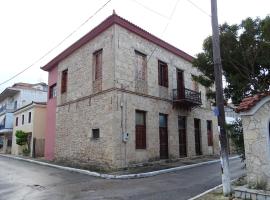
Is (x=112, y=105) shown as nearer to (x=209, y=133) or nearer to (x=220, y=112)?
(x=220, y=112)

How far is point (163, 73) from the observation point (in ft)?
62.3

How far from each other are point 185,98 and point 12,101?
27.9m

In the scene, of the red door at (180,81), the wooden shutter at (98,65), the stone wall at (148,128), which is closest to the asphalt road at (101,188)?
the stone wall at (148,128)

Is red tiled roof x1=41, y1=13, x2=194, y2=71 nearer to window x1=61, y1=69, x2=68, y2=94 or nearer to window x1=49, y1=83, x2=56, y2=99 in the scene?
window x1=61, y1=69, x2=68, y2=94

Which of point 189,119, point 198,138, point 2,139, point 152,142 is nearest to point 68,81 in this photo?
point 152,142

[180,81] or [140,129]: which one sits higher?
[180,81]

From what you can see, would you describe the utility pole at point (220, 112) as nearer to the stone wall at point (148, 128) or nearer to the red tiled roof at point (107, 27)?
the stone wall at point (148, 128)

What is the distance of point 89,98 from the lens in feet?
55.4

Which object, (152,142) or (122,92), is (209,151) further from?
(122,92)

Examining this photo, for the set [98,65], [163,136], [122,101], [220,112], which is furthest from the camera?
[163,136]

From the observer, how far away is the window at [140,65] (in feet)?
55.3

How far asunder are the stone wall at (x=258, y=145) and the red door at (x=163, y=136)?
9.95 m

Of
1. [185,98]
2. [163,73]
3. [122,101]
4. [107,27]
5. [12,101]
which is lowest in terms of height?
[122,101]

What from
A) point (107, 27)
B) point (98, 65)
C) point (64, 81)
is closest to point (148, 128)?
point (98, 65)
